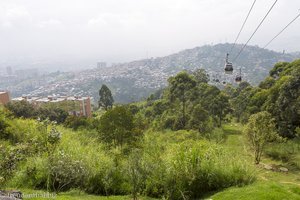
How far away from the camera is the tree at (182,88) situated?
31656 millimetres

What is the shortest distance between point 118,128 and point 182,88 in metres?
13.2

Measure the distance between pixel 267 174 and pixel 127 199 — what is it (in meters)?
12.7

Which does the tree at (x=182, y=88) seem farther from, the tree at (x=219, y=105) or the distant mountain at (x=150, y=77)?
the distant mountain at (x=150, y=77)

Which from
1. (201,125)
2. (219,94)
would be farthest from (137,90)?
(201,125)

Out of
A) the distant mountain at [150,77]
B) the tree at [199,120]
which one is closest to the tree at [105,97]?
the tree at [199,120]

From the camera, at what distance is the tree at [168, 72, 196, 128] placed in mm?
31656

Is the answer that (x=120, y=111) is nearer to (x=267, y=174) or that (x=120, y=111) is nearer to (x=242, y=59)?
(x=267, y=174)

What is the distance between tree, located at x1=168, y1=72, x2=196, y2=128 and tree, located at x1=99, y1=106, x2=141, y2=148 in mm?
12111

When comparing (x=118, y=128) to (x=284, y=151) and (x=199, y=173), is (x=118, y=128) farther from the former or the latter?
(x=284, y=151)

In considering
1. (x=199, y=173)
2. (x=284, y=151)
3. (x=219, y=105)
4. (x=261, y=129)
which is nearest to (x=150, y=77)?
(x=219, y=105)

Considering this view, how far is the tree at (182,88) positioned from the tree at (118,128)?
12.1 metres

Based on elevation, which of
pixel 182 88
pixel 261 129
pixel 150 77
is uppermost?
pixel 182 88

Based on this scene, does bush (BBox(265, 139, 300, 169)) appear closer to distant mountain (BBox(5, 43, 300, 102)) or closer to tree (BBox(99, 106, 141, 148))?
tree (BBox(99, 106, 141, 148))

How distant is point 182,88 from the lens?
1252 inches
